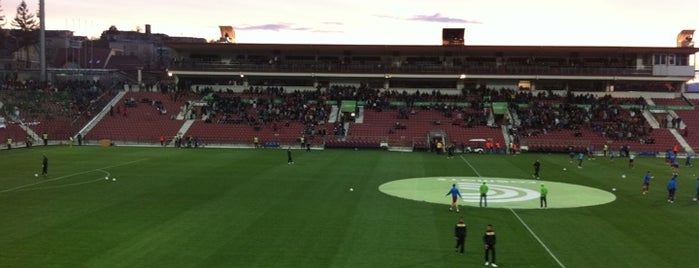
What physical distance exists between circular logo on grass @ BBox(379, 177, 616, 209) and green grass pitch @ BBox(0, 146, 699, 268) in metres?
0.99

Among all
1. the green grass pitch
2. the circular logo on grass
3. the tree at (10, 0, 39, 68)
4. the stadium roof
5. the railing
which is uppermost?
the tree at (10, 0, 39, 68)

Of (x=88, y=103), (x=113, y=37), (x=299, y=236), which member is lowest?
(x=299, y=236)

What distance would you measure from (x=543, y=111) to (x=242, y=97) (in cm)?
4140

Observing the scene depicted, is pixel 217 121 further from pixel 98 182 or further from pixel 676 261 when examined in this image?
pixel 676 261

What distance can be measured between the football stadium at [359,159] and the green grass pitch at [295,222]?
0.43 ft

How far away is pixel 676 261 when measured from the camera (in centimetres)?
1800

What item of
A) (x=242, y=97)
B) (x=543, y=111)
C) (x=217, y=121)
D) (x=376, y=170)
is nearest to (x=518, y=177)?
(x=376, y=170)

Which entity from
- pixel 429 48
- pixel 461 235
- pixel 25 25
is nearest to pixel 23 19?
pixel 25 25

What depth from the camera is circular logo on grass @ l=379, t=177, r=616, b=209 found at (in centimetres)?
2869

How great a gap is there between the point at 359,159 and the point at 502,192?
20000 millimetres

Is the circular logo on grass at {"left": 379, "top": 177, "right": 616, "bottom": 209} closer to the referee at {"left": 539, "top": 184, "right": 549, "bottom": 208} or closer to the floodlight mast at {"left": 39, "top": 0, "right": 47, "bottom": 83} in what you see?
the referee at {"left": 539, "top": 184, "right": 549, "bottom": 208}

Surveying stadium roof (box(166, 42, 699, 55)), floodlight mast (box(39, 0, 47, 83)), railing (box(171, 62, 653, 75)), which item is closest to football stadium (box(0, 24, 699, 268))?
railing (box(171, 62, 653, 75))

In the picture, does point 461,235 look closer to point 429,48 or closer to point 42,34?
point 429,48

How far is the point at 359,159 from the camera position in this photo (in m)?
50.5
